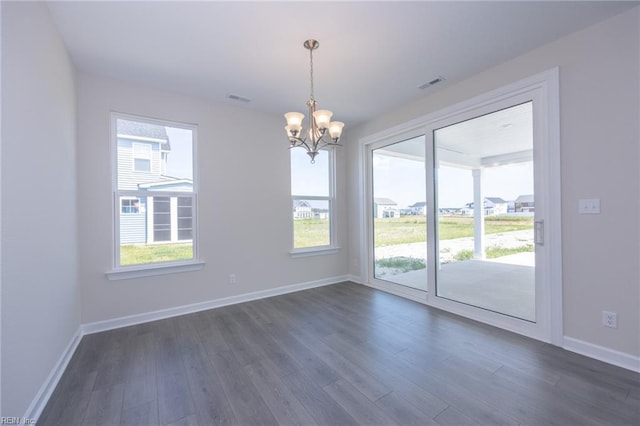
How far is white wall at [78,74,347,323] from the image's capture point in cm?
281

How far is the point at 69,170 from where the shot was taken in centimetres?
244

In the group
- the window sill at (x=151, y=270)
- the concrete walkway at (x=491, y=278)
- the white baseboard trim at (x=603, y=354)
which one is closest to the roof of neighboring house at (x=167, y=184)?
the window sill at (x=151, y=270)

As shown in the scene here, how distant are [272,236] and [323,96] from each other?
2.14 metres

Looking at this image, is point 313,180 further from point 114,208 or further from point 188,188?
point 114,208

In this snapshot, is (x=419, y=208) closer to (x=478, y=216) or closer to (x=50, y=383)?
(x=478, y=216)

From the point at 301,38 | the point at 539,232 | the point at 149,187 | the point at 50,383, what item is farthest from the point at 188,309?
the point at 539,232

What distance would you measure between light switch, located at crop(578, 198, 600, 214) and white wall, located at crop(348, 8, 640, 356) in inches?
1.4

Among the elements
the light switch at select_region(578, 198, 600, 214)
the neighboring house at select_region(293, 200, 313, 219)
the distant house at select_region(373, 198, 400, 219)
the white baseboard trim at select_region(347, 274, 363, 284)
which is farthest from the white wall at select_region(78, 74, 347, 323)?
the light switch at select_region(578, 198, 600, 214)

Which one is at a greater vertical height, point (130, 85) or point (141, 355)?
point (130, 85)

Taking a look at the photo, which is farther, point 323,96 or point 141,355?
point 323,96

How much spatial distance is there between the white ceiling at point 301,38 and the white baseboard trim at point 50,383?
2.70 meters

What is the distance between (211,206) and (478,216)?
11.2 ft

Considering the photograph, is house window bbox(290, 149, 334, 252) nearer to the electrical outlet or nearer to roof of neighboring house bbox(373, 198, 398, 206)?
roof of neighboring house bbox(373, 198, 398, 206)

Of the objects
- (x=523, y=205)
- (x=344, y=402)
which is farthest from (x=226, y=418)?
(x=523, y=205)
